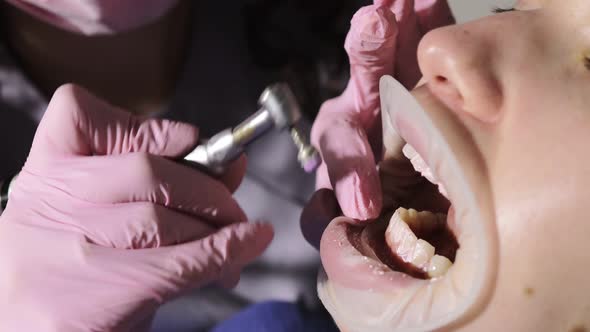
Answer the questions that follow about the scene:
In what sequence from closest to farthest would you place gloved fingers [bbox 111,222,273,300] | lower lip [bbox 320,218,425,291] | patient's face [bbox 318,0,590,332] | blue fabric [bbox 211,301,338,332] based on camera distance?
patient's face [bbox 318,0,590,332] → lower lip [bbox 320,218,425,291] → gloved fingers [bbox 111,222,273,300] → blue fabric [bbox 211,301,338,332]

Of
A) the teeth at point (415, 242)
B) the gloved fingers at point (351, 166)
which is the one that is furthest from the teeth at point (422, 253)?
the gloved fingers at point (351, 166)

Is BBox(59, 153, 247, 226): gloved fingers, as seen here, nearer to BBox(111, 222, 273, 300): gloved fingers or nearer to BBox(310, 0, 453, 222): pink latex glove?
BBox(111, 222, 273, 300): gloved fingers

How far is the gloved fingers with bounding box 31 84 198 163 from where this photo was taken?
892 mm

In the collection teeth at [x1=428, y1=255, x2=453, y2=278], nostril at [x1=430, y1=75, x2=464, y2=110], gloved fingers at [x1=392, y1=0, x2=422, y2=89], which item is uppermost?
nostril at [x1=430, y1=75, x2=464, y2=110]

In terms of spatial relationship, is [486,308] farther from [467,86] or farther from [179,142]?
[179,142]

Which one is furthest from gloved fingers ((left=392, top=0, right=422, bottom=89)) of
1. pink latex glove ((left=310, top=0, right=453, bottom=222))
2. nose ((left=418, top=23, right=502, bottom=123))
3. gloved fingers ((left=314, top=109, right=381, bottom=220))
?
nose ((left=418, top=23, right=502, bottom=123))

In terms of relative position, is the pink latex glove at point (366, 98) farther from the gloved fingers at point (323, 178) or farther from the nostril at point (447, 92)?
Result: the nostril at point (447, 92)

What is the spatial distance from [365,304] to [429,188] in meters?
0.27

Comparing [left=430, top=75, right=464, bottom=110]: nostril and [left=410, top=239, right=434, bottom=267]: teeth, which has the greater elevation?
[left=430, top=75, right=464, bottom=110]: nostril

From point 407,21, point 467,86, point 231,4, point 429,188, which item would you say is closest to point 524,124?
point 467,86

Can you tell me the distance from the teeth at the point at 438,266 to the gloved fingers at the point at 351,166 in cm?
13

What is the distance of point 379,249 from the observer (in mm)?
829

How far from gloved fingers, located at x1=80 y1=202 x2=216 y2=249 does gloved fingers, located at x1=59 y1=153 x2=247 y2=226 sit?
0.02m

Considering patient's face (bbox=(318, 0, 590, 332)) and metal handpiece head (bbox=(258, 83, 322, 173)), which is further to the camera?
metal handpiece head (bbox=(258, 83, 322, 173))
